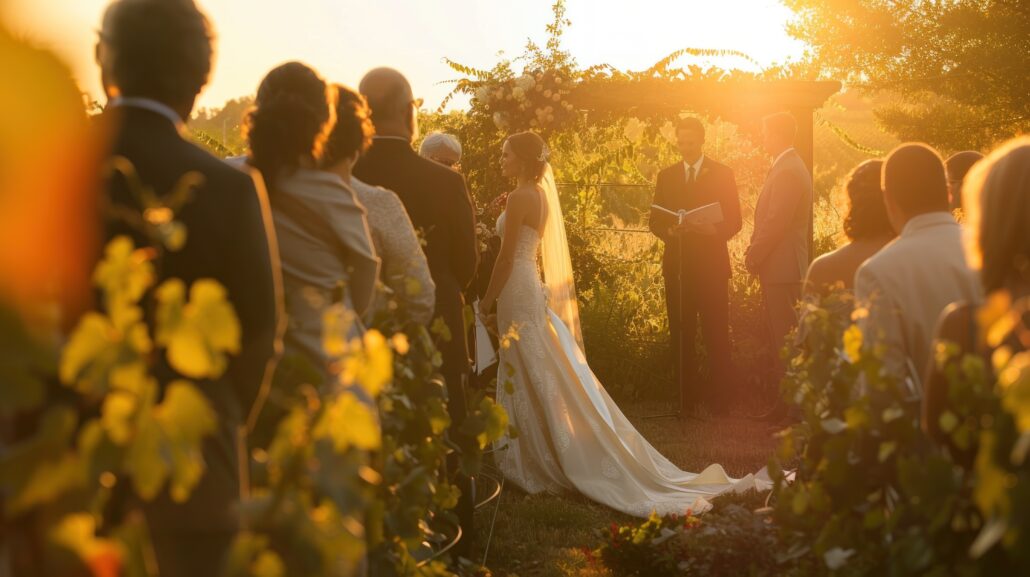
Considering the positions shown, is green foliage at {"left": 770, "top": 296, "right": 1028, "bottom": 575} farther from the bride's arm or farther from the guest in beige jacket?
the bride's arm

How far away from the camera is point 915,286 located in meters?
3.10

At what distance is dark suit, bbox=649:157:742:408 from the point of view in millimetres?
9133

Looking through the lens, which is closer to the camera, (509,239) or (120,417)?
(120,417)

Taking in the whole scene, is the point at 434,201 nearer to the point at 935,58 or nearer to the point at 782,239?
the point at 782,239

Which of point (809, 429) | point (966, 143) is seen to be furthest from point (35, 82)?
point (966, 143)

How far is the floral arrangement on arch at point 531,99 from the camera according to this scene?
982 centimetres

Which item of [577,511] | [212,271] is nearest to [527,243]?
[577,511]

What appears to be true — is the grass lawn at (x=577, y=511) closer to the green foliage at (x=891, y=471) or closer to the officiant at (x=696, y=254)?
the officiant at (x=696, y=254)

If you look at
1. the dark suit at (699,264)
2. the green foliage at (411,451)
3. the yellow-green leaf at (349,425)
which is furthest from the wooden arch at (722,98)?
the yellow-green leaf at (349,425)

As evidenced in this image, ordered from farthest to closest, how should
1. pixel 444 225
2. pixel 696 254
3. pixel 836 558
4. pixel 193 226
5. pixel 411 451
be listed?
pixel 696 254
pixel 444 225
pixel 411 451
pixel 836 558
pixel 193 226

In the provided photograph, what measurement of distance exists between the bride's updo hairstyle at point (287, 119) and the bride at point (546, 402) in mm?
3869

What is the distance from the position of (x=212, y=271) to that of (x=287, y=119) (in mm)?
1003

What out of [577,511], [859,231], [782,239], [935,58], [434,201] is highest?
[935,58]

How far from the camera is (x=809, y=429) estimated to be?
11.5 feet
